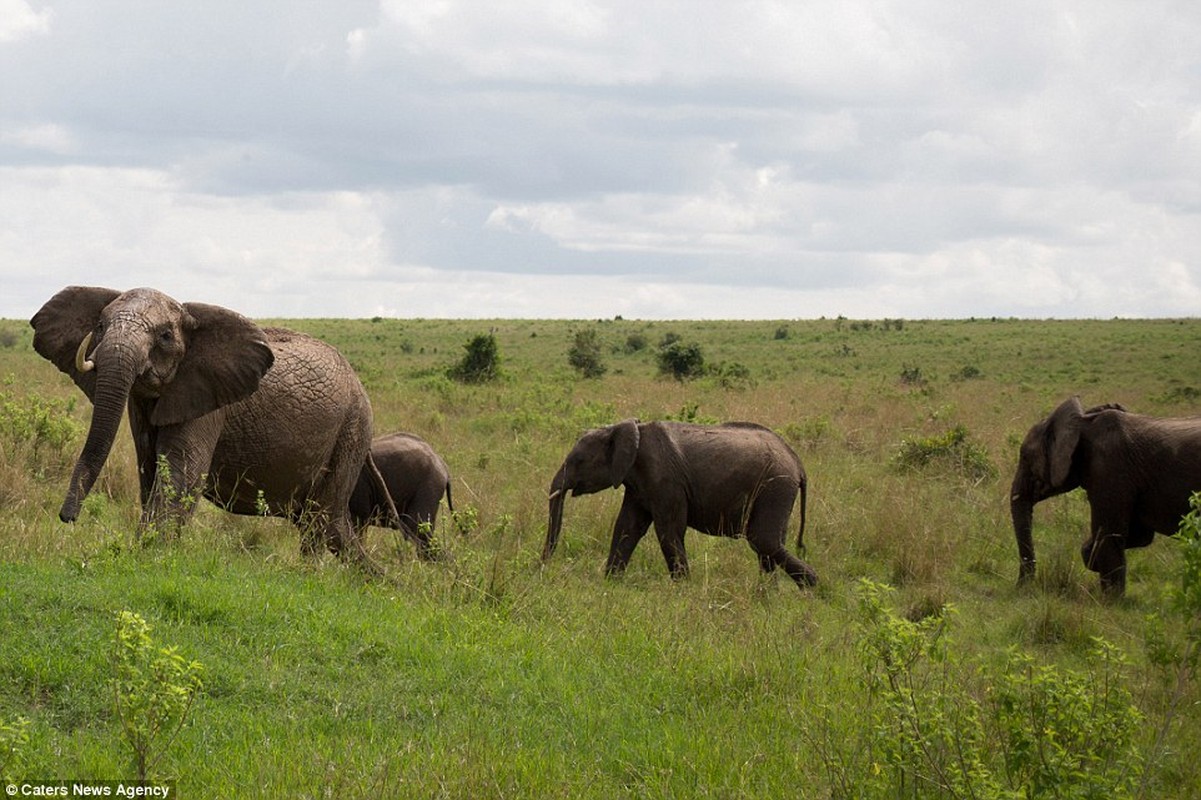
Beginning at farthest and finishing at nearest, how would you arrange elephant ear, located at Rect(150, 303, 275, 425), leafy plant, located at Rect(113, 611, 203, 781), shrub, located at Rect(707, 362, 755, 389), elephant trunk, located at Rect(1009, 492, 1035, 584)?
shrub, located at Rect(707, 362, 755, 389) → elephant trunk, located at Rect(1009, 492, 1035, 584) → elephant ear, located at Rect(150, 303, 275, 425) → leafy plant, located at Rect(113, 611, 203, 781)

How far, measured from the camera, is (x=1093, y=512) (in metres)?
11.4

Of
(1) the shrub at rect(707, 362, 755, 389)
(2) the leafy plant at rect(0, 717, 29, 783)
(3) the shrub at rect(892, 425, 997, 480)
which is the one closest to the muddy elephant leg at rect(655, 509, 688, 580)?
(3) the shrub at rect(892, 425, 997, 480)

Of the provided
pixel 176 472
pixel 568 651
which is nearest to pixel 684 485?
pixel 568 651

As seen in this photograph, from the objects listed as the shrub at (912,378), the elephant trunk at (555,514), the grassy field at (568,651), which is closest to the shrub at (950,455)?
the grassy field at (568,651)

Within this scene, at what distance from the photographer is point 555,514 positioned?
11312 mm

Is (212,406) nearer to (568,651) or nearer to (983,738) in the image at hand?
(568,651)

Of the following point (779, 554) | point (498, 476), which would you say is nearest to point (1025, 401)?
point (498, 476)

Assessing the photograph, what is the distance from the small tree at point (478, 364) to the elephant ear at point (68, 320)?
21821mm

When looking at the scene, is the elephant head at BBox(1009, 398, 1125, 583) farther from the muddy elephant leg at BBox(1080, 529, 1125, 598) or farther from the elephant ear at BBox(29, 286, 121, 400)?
the elephant ear at BBox(29, 286, 121, 400)

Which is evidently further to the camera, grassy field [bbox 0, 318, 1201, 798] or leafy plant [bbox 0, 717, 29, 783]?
grassy field [bbox 0, 318, 1201, 798]

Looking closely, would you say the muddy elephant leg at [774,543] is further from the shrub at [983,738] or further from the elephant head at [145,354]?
the shrub at [983,738]

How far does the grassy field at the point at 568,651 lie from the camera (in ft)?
18.4

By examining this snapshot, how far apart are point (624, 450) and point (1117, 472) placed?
4.42 meters

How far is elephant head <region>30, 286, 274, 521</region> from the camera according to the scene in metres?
7.97
